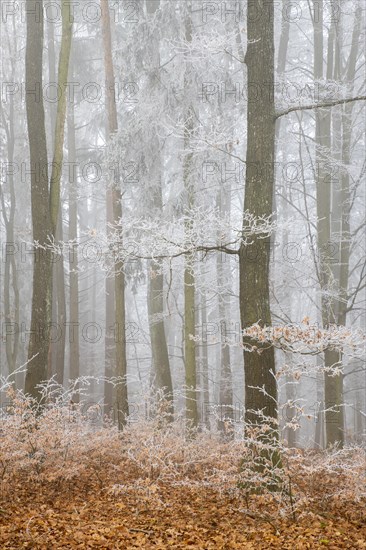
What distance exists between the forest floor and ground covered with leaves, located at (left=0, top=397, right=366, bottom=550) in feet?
0.04

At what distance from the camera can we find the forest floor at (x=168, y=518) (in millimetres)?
5285

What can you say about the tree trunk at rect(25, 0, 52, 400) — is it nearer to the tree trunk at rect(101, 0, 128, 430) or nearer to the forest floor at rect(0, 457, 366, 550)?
the tree trunk at rect(101, 0, 128, 430)

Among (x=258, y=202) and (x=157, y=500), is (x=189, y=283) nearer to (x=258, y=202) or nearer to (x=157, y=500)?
(x=258, y=202)

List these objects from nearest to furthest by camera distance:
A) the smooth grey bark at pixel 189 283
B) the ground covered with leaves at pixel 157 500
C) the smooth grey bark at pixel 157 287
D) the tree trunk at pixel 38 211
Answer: the ground covered with leaves at pixel 157 500 < the tree trunk at pixel 38 211 < the smooth grey bark at pixel 189 283 < the smooth grey bark at pixel 157 287

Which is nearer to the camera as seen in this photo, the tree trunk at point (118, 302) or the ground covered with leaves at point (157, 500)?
the ground covered with leaves at point (157, 500)

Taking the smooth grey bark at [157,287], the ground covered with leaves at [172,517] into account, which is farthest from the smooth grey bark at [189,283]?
the ground covered with leaves at [172,517]

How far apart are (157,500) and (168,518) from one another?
0.86 ft

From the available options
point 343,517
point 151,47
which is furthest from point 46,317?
point 151,47

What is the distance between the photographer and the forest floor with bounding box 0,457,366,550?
529cm

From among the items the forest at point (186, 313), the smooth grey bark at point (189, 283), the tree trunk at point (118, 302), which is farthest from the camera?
the smooth grey bark at point (189, 283)

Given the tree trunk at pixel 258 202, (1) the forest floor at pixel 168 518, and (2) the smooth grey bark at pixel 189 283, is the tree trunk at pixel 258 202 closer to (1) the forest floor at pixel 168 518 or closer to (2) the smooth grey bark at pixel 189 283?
(1) the forest floor at pixel 168 518

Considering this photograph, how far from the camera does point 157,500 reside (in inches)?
255

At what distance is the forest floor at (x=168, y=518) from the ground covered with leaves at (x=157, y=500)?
1cm

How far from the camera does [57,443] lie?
7875 millimetres
